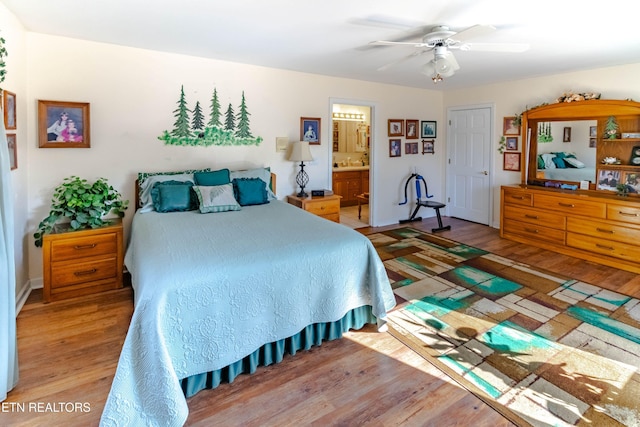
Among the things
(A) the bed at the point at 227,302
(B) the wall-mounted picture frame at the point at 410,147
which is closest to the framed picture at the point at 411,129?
(B) the wall-mounted picture frame at the point at 410,147

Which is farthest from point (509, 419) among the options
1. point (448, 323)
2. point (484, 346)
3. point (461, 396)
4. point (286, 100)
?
point (286, 100)

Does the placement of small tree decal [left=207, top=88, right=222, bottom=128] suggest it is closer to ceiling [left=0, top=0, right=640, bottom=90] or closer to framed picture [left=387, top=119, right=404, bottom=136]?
ceiling [left=0, top=0, right=640, bottom=90]

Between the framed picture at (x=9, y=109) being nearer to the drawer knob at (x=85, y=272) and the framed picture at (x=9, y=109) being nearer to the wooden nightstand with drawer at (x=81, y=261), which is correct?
the wooden nightstand with drawer at (x=81, y=261)

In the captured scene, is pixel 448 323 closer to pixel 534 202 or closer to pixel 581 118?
pixel 534 202

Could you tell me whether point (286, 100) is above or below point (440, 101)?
below

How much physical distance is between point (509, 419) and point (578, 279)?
2524 millimetres

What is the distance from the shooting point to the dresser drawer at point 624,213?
374 cm

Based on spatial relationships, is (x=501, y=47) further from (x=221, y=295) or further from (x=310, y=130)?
(x=221, y=295)

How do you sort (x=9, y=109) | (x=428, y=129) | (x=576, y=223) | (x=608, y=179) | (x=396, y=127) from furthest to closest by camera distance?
(x=428, y=129) → (x=396, y=127) → (x=608, y=179) → (x=576, y=223) → (x=9, y=109)

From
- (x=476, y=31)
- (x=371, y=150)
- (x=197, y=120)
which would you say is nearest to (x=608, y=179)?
(x=371, y=150)

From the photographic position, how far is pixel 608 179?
171 inches

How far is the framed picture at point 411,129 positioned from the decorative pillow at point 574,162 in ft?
7.48

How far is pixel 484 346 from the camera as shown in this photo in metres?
2.45

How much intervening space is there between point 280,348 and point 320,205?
2.54m
